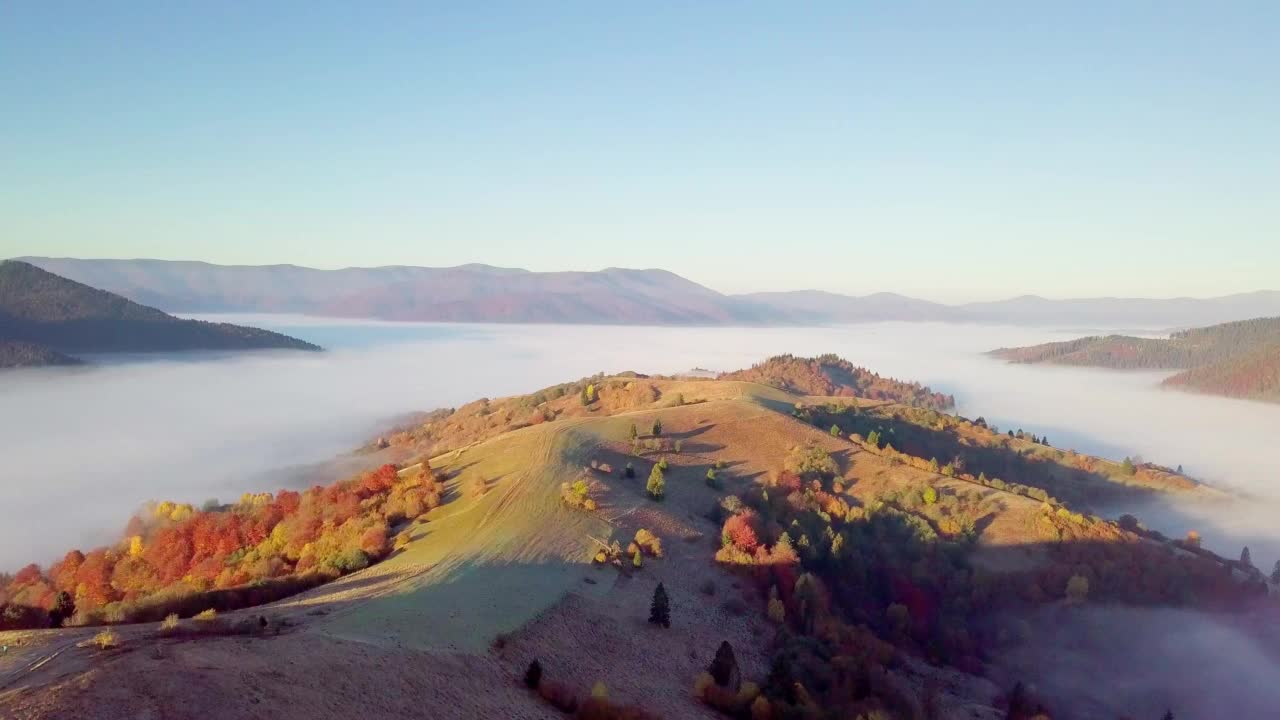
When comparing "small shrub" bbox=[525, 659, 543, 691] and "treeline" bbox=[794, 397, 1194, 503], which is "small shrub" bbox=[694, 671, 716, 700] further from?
"treeline" bbox=[794, 397, 1194, 503]

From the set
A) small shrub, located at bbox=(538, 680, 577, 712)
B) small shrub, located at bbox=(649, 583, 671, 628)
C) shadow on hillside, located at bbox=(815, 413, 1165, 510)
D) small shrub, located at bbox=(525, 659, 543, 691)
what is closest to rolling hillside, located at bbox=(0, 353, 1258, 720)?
small shrub, located at bbox=(538, 680, 577, 712)

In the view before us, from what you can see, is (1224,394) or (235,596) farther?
(1224,394)

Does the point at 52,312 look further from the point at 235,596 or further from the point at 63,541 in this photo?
the point at 235,596

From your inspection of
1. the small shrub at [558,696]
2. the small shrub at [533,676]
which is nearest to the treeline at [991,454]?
the small shrub at [533,676]

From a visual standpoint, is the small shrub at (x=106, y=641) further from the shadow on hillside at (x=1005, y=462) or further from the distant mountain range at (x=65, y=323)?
the distant mountain range at (x=65, y=323)

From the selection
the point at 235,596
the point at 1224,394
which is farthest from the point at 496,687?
the point at 1224,394

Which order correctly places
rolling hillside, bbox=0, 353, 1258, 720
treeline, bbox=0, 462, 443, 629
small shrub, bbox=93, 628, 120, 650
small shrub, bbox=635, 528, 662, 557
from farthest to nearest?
small shrub, bbox=635, 528, 662, 557 < treeline, bbox=0, 462, 443, 629 < rolling hillside, bbox=0, 353, 1258, 720 < small shrub, bbox=93, 628, 120, 650
